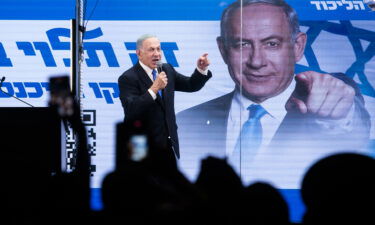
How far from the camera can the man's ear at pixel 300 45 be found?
21.9 ft

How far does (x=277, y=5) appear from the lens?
21.9 ft

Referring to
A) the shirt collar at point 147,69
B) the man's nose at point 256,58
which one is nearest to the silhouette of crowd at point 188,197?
the shirt collar at point 147,69

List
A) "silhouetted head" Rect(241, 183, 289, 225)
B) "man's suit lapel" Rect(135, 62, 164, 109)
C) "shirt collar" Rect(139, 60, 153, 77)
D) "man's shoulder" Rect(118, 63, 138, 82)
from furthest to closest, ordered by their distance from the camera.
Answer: "man's shoulder" Rect(118, 63, 138, 82) → "shirt collar" Rect(139, 60, 153, 77) → "man's suit lapel" Rect(135, 62, 164, 109) → "silhouetted head" Rect(241, 183, 289, 225)

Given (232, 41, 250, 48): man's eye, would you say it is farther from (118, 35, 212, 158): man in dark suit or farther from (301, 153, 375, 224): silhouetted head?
(301, 153, 375, 224): silhouetted head

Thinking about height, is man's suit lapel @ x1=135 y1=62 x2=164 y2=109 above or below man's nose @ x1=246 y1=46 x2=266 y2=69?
below

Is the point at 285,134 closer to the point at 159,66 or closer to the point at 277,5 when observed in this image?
the point at 277,5

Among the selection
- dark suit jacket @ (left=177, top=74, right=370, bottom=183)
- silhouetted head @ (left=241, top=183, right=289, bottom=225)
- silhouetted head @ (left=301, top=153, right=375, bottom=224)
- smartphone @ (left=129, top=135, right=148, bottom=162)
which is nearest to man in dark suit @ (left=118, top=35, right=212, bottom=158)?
dark suit jacket @ (left=177, top=74, right=370, bottom=183)

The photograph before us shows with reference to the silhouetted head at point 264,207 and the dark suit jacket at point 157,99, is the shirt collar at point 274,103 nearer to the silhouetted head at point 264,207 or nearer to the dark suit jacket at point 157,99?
the dark suit jacket at point 157,99

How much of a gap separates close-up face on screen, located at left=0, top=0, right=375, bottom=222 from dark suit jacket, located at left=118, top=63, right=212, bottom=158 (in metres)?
0.08

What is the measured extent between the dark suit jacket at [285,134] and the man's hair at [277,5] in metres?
0.61

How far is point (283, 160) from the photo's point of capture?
6719 millimetres

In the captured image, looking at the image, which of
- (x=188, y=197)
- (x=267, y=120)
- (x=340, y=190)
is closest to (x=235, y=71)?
(x=267, y=120)

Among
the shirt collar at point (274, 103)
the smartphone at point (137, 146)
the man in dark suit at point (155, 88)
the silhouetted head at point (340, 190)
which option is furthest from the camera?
the shirt collar at point (274, 103)

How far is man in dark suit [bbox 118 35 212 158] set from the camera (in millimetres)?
6102
